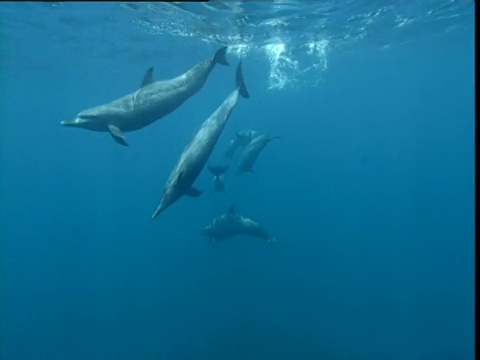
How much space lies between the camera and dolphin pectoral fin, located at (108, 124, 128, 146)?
8516mm

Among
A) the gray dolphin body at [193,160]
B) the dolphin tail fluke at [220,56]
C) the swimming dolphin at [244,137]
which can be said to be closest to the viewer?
the gray dolphin body at [193,160]

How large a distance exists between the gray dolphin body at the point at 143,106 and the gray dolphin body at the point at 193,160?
0.74m

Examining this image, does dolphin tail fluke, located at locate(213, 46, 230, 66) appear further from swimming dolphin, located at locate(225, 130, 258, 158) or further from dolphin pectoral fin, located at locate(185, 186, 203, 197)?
swimming dolphin, located at locate(225, 130, 258, 158)

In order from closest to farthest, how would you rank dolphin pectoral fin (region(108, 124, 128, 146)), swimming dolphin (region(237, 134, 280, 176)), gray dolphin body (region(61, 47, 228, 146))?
dolphin pectoral fin (region(108, 124, 128, 146))
gray dolphin body (region(61, 47, 228, 146))
swimming dolphin (region(237, 134, 280, 176))

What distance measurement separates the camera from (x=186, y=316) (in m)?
21.3

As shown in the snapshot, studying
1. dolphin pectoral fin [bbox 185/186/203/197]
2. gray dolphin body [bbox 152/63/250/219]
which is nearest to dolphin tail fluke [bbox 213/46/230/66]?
gray dolphin body [bbox 152/63/250/219]

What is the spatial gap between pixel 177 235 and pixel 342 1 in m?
22.6

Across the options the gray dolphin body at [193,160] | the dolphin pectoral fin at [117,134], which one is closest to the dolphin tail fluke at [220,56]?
the gray dolphin body at [193,160]

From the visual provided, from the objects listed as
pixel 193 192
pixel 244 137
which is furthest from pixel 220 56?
pixel 244 137

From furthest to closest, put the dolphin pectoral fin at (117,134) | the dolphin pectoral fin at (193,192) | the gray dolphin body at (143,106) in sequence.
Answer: the gray dolphin body at (143,106) → the dolphin pectoral fin at (117,134) → the dolphin pectoral fin at (193,192)

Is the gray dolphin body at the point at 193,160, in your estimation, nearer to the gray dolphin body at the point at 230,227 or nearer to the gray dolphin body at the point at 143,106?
the gray dolphin body at the point at 143,106

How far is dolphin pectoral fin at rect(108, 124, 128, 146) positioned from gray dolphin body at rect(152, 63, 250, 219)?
116 centimetres

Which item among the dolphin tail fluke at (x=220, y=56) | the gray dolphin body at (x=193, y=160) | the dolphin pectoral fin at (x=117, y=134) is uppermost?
the dolphin tail fluke at (x=220, y=56)

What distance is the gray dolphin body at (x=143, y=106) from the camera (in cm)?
875
